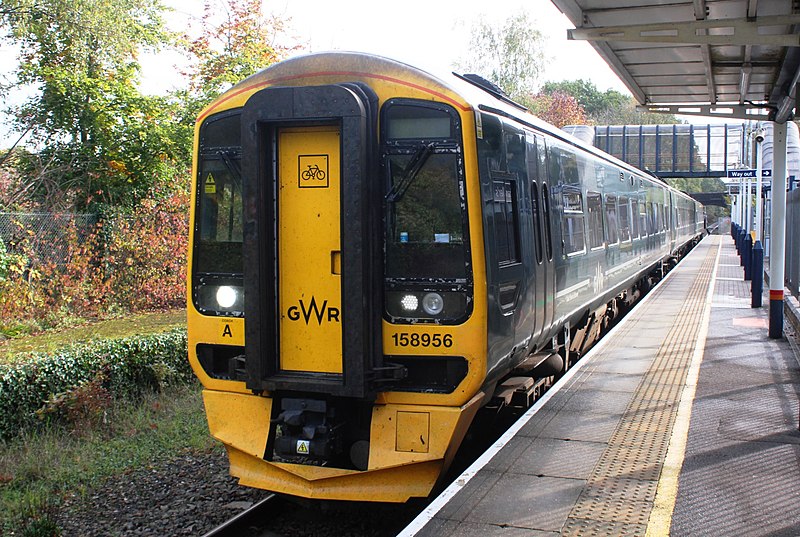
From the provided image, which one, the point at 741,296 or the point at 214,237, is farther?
the point at 741,296

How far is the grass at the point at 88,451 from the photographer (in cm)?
646

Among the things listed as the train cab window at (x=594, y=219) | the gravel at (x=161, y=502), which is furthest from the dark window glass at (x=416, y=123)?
the train cab window at (x=594, y=219)

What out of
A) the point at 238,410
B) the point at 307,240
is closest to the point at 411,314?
the point at 307,240

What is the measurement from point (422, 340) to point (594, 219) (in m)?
5.27

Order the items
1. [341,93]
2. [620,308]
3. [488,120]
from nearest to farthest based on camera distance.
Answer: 1. [341,93]
2. [488,120]
3. [620,308]

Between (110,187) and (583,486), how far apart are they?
14216 millimetres

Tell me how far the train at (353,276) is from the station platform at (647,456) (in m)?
0.61

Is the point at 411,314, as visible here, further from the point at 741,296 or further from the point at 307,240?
the point at 741,296

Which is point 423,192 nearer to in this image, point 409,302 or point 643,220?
point 409,302

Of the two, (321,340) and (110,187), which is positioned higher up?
(110,187)

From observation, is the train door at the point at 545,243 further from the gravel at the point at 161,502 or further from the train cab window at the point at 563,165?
the gravel at the point at 161,502

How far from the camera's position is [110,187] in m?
17.0

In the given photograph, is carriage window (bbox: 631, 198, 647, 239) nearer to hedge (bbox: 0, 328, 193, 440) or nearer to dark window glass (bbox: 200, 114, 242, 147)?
hedge (bbox: 0, 328, 193, 440)

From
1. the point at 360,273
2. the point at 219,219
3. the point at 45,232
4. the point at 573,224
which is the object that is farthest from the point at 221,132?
the point at 45,232
